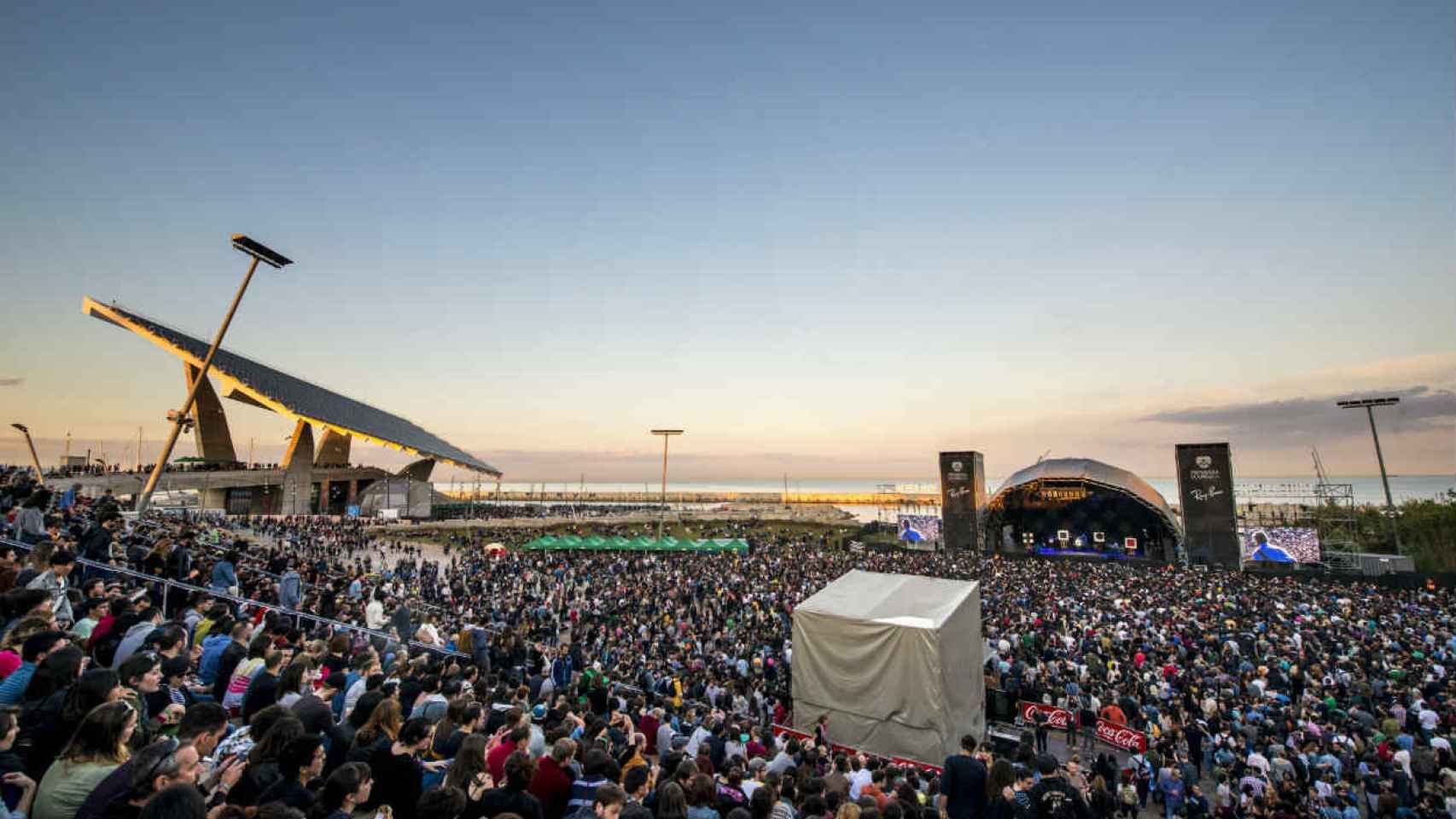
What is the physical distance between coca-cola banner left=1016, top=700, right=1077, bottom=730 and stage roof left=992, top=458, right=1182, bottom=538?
81.3 feet

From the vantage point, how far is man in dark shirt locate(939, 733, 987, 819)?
608 cm

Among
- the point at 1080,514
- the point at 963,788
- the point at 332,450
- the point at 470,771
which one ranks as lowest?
the point at 963,788

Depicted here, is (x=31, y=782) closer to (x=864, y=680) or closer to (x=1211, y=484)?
(x=864, y=680)

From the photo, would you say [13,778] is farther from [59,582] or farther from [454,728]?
[59,582]

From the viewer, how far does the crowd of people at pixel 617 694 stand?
134 inches

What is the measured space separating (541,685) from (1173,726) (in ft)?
37.9

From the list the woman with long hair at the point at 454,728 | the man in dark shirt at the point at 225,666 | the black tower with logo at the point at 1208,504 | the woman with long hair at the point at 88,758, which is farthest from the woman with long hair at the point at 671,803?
the black tower with logo at the point at 1208,504

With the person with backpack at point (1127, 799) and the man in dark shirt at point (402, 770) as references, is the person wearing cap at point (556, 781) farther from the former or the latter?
the person with backpack at point (1127, 799)

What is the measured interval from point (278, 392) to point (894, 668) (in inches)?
1960

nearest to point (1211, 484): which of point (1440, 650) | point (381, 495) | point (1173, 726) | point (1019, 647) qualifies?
point (1440, 650)

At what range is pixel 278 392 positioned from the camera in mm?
45000

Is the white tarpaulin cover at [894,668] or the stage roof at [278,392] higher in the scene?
the stage roof at [278,392]

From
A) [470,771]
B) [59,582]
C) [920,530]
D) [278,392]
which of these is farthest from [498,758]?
[278,392]

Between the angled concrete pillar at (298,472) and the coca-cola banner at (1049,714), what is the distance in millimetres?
54484
